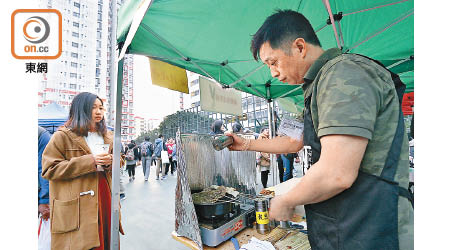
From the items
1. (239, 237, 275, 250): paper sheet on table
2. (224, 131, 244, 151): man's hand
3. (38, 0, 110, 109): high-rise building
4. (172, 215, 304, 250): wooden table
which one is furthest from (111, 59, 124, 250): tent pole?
(38, 0, 110, 109): high-rise building

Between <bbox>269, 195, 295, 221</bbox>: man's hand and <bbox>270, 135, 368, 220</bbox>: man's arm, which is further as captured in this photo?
<bbox>269, 195, 295, 221</bbox>: man's hand

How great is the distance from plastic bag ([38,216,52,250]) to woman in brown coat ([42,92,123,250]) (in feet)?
1.42

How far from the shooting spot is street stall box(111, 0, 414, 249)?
1410 millimetres

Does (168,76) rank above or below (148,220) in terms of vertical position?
above

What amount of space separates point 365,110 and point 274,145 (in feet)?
2.71

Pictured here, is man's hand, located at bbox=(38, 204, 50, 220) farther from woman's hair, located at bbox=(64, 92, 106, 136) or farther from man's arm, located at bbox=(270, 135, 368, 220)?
man's arm, located at bbox=(270, 135, 368, 220)

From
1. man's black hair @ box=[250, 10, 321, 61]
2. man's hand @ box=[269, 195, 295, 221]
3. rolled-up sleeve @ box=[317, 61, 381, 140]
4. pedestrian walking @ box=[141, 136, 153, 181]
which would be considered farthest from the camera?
pedestrian walking @ box=[141, 136, 153, 181]

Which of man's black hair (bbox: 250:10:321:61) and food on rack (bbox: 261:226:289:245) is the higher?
man's black hair (bbox: 250:10:321:61)

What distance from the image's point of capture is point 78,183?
1583mm

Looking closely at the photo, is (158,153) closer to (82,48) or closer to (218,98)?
(218,98)

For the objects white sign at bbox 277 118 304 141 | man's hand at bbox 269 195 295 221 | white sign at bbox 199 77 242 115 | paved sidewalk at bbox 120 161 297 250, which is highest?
white sign at bbox 199 77 242 115

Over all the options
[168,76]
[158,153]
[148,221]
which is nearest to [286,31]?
[168,76]

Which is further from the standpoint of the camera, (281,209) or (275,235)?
(275,235)

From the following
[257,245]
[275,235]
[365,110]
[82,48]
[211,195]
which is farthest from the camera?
[82,48]
